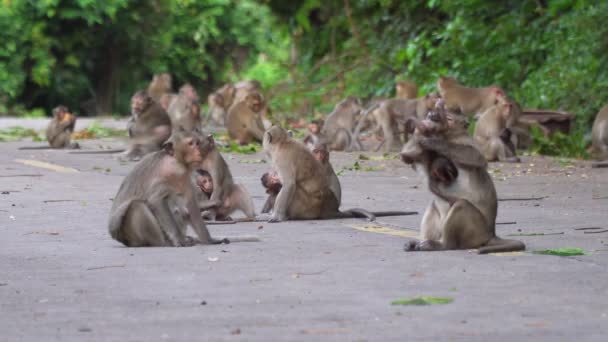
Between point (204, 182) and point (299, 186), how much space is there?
80cm

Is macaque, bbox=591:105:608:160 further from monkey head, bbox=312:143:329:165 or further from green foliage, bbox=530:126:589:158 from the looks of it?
monkey head, bbox=312:143:329:165

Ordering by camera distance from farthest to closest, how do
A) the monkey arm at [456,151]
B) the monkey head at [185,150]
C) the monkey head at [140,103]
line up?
the monkey head at [140,103]
the monkey head at [185,150]
the monkey arm at [456,151]

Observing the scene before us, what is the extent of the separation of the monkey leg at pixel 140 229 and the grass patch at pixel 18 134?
15.2 m

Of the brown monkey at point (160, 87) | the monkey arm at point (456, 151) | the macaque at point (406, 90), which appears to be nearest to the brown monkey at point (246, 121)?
the macaque at point (406, 90)

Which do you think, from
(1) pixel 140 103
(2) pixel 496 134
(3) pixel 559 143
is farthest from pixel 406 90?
(1) pixel 140 103

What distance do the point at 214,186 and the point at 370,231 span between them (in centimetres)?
183

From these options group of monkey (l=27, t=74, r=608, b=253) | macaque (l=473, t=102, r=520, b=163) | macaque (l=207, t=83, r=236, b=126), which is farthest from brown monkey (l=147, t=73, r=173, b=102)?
macaque (l=473, t=102, r=520, b=163)

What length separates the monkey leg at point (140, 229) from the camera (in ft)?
30.3

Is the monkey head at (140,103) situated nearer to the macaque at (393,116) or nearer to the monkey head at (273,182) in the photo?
the macaque at (393,116)

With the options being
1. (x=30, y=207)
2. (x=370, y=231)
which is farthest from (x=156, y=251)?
(x=30, y=207)

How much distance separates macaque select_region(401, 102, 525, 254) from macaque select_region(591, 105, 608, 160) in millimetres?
9744

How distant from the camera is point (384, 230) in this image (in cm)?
1062

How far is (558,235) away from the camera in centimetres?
1006

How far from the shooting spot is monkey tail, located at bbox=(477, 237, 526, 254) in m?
8.77
